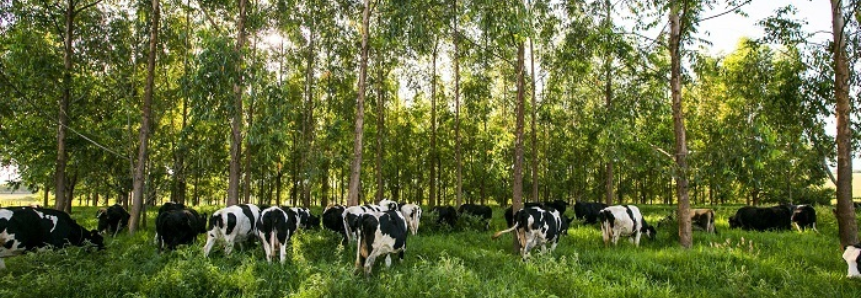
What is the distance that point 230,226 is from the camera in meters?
10.5

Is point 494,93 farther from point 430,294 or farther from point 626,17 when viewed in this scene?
point 430,294

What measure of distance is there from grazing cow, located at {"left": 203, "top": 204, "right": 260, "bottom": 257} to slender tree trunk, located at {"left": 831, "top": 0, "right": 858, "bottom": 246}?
546 inches

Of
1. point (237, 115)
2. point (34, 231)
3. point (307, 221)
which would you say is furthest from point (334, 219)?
point (34, 231)

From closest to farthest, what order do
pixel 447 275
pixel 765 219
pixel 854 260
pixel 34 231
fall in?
pixel 447 275 → pixel 854 260 → pixel 34 231 → pixel 765 219

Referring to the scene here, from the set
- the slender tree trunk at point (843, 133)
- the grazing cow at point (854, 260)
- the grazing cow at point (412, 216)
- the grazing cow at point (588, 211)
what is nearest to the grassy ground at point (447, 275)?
the grazing cow at point (854, 260)

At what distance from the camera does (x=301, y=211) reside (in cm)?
1566

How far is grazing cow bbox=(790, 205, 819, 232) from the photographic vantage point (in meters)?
16.7

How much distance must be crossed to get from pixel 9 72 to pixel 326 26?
10.1 metres

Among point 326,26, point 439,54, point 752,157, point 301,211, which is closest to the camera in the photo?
point 752,157

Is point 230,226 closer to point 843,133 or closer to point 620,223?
point 620,223

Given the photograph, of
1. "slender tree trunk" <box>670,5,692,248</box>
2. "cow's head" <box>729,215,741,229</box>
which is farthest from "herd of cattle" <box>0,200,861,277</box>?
"cow's head" <box>729,215,741,229</box>

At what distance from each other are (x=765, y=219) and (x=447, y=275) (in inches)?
631

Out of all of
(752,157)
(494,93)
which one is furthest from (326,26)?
(494,93)

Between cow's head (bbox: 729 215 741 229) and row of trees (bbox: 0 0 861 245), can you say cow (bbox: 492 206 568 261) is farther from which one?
cow's head (bbox: 729 215 741 229)
